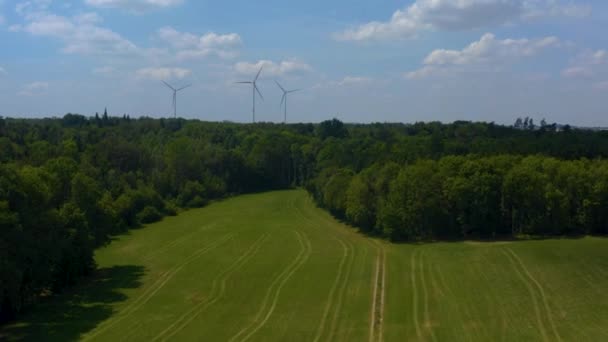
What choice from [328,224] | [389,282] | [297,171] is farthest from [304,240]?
[297,171]

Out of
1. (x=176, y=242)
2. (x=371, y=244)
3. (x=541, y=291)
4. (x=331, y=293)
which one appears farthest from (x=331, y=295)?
(x=176, y=242)

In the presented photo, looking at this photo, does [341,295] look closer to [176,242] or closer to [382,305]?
[382,305]

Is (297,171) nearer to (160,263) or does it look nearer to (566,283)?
(160,263)

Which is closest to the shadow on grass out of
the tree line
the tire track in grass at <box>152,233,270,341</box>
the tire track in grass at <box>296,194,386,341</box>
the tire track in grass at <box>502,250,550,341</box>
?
the tire track in grass at <box>152,233,270,341</box>

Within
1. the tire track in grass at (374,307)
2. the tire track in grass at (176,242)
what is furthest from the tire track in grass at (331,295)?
the tire track in grass at (176,242)

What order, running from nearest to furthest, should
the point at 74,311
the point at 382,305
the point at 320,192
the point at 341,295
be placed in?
the point at 382,305 → the point at 74,311 → the point at 341,295 → the point at 320,192

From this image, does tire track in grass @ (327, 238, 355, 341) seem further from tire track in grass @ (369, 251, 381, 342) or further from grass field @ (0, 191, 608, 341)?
tire track in grass @ (369, 251, 381, 342)
